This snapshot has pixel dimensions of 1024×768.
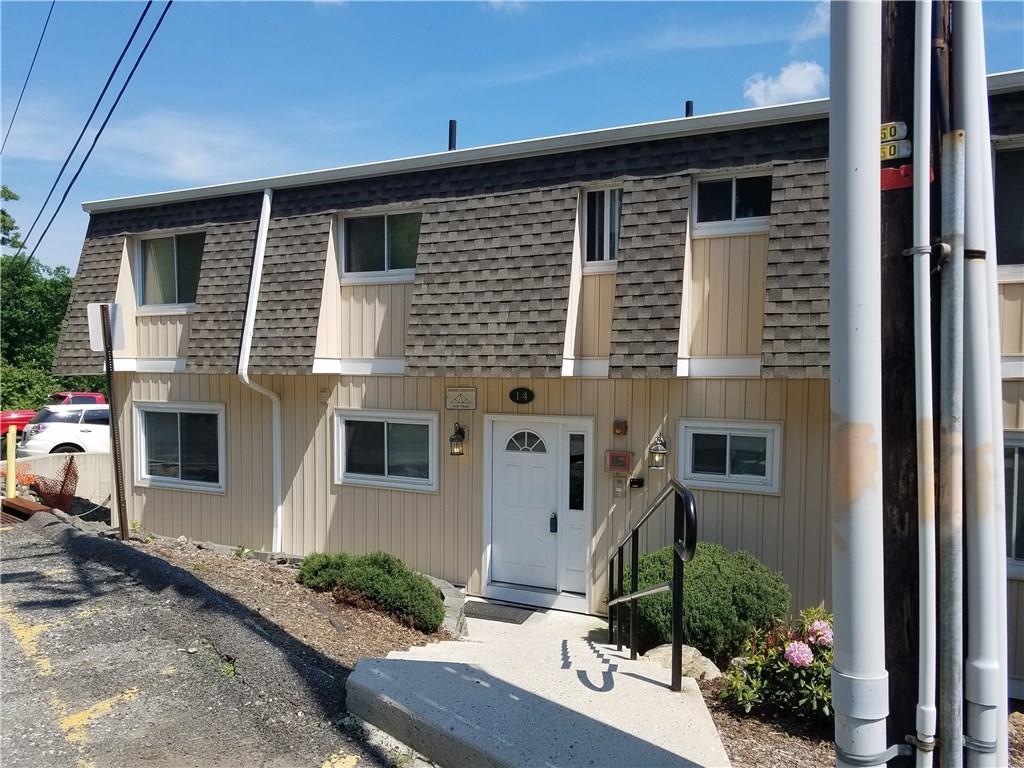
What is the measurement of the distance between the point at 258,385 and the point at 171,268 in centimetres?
267

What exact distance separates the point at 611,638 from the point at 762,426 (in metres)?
2.65

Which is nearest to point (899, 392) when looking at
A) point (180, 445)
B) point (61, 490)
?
point (180, 445)

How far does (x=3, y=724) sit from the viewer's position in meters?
4.05

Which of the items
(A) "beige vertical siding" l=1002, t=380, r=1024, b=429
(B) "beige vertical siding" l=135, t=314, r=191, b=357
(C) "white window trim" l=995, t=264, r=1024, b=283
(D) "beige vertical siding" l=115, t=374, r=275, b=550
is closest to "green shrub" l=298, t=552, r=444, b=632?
(D) "beige vertical siding" l=115, t=374, r=275, b=550

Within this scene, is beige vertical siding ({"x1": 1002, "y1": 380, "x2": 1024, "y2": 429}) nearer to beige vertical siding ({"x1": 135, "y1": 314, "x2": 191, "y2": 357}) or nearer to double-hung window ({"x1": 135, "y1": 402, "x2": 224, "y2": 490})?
double-hung window ({"x1": 135, "y1": 402, "x2": 224, "y2": 490})

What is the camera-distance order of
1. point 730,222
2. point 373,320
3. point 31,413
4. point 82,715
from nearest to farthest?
point 82,715 < point 730,222 < point 373,320 < point 31,413

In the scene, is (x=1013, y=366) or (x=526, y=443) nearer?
(x=1013, y=366)

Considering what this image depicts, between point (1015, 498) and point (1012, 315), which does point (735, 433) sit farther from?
point (1012, 315)

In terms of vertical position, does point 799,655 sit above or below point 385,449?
below

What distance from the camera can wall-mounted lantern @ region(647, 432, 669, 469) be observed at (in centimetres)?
804

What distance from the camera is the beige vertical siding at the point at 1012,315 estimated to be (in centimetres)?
659

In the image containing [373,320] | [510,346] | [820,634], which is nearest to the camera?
[820,634]

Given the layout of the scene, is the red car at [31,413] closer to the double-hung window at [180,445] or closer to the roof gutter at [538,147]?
the double-hung window at [180,445]

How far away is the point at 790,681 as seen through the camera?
165 inches
